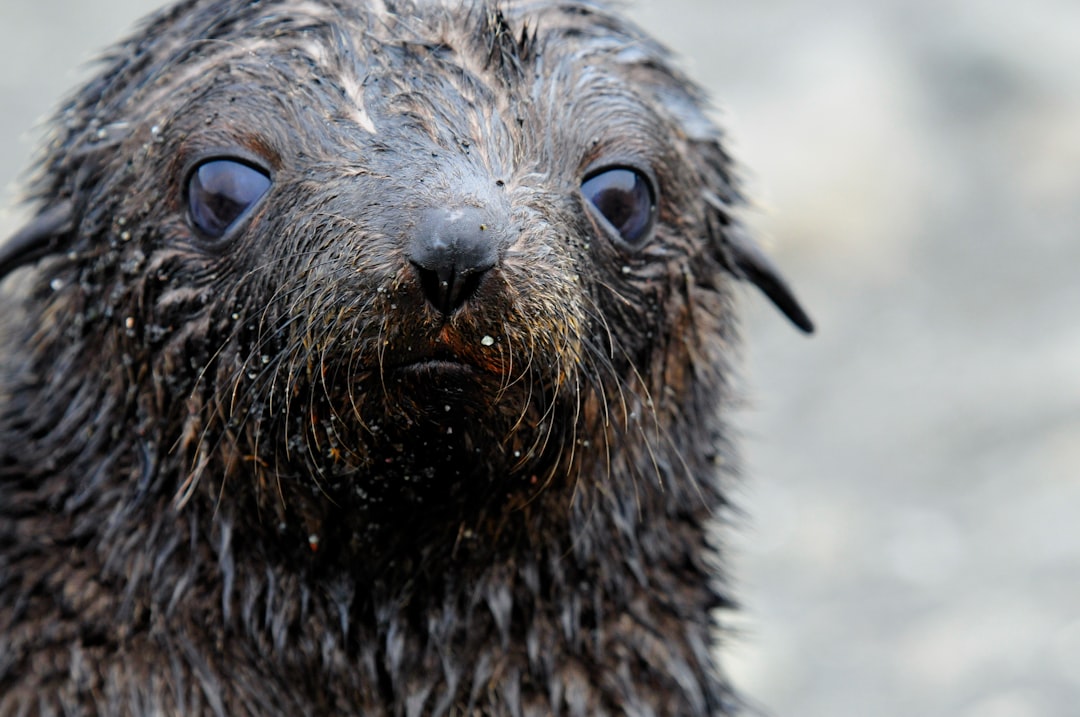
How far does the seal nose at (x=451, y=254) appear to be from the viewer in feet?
14.1

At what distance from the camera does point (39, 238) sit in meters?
5.64

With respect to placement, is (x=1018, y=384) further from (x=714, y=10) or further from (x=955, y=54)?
(x=714, y=10)

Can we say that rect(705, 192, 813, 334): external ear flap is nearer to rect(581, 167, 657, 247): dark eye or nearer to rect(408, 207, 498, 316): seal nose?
rect(581, 167, 657, 247): dark eye

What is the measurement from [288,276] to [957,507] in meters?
7.66

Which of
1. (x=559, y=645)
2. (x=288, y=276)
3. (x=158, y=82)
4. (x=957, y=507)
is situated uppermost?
(x=957, y=507)

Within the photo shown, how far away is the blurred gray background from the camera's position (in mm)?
10141

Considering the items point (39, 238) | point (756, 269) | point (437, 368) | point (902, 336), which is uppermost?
point (902, 336)

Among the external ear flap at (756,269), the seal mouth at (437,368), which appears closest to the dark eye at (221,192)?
the seal mouth at (437,368)

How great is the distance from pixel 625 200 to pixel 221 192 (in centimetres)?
119

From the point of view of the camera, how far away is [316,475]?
5.14 m

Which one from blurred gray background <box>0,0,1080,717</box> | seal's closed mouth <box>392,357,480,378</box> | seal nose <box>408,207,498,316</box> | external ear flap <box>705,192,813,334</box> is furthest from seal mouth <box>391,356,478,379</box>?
blurred gray background <box>0,0,1080,717</box>

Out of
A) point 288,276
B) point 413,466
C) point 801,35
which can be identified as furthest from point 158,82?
point 801,35

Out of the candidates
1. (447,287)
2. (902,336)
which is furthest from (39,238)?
(902,336)

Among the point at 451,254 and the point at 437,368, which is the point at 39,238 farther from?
the point at 451,254
